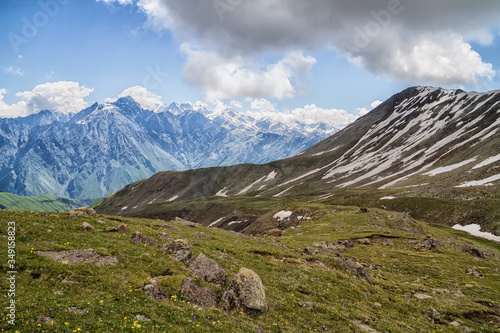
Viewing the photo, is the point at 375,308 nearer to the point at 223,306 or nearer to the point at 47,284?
the point at 223,306

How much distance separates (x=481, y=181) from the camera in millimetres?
114938

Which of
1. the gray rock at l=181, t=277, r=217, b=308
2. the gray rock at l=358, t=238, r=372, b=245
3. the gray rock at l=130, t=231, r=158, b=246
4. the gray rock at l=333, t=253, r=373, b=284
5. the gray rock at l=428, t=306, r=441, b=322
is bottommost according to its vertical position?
the gray rock at l=358, t=238, r=372, b=245

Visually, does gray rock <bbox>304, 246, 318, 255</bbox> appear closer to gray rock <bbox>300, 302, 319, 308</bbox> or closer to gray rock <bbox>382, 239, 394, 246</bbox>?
gray rock <bbox>300, 302, 319, 308</bbox>

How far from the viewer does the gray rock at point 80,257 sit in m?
19.3

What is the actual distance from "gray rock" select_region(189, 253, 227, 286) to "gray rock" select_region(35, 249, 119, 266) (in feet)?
20.6

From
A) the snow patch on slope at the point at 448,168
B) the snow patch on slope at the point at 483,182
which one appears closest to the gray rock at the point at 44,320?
the snow patch on slope at the point at 483,182

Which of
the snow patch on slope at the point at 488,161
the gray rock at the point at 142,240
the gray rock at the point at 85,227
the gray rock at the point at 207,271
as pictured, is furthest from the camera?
the snow patch on slope at the point at 488,161

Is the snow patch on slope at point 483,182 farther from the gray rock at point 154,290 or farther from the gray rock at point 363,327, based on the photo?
the gray rock at point 154,290

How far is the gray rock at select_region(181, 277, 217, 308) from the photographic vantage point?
733 inches

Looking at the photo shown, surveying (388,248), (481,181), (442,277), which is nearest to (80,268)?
(442,277)

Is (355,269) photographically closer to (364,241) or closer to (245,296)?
(245,296)

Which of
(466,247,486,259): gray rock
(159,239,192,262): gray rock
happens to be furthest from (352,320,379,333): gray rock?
(466,247,486,259): gray rock

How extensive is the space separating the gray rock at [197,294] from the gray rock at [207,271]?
1.83 metres

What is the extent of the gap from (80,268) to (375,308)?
25.5 meters
